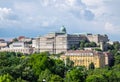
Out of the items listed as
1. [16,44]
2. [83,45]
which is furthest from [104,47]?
[16,44]

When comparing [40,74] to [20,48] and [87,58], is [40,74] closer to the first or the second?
[87,58]

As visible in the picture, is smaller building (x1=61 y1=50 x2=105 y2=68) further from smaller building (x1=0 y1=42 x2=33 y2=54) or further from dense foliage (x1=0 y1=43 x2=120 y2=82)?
dense foliage (x1=0 y1=43 x2=120 y2=82)

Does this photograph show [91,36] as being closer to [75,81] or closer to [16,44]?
[16,44]

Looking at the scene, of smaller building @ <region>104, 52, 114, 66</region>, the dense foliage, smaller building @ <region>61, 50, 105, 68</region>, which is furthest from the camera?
smaller building @ <region>61, 50, 105, 68</region>

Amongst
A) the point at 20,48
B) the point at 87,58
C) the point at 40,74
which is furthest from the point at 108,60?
the point at 40,74

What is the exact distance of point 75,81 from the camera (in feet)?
179

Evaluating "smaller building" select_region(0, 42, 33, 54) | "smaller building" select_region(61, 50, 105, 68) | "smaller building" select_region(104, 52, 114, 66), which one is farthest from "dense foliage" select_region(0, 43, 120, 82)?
"smaller building" select_region(0, 42, 33, 54)

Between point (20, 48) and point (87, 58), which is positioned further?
point (20, 48)

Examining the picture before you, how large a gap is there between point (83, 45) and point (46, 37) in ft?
43.0

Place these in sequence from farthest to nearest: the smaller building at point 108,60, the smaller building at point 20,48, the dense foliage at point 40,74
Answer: the smaller building at point 20,48, the smaller building at point 108,60, the dense foliage at point 40,74

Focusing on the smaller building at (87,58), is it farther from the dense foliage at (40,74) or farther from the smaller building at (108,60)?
the dense foliage at (40,74)

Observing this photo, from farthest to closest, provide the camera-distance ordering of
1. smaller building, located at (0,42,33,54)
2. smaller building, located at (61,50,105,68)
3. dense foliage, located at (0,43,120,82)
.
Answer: smaller building, located at (0,42,33,54)
smaller building, located at (61,50,105,68)
dense foliage, located at (0,43,120,82)

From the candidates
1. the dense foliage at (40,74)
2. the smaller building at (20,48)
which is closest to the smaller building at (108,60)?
the smaller building at (20,48)

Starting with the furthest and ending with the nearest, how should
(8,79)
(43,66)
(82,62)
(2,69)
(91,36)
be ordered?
(91,36), (82,62), (43,66), (2,69), (8,79)
